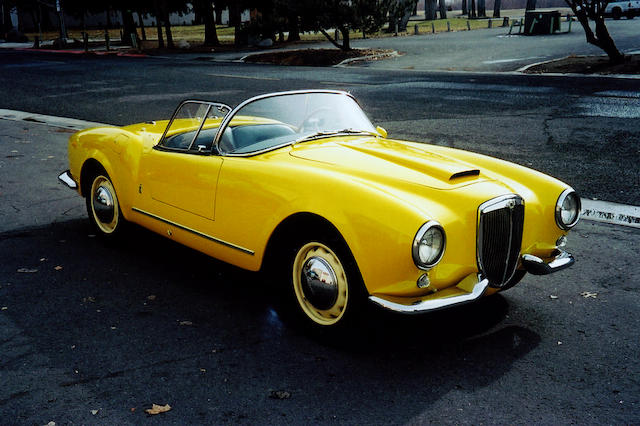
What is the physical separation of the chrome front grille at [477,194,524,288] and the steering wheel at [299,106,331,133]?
1526mm

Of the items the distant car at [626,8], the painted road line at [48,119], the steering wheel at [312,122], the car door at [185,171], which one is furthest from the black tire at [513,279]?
the distant car at [626,8]

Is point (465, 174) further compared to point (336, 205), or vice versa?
point (465, 174)

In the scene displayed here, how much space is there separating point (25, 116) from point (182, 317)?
1080 centimetres

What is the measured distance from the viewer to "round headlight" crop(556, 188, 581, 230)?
425 cm

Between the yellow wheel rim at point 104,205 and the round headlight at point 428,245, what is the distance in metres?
3.10

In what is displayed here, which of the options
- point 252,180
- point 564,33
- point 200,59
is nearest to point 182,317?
point 252,180

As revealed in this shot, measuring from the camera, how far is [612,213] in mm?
6414

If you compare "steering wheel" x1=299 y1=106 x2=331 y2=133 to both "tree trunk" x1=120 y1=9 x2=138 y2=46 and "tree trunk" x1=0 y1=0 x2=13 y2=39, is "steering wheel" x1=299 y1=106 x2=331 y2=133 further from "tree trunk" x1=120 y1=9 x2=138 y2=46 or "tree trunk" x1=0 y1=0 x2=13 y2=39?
"tree trunk" x1=0 y1=0 x2=13 y2=39

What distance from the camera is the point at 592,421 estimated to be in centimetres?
315

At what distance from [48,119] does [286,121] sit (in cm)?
965

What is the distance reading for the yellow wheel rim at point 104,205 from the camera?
5.77 metres

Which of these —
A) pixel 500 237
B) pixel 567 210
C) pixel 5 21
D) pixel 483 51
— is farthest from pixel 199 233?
pixel 5 21

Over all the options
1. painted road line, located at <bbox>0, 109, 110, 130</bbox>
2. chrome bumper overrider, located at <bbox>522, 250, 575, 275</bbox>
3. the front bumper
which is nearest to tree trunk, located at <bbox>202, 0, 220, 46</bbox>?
painted road line, located at <bbox>0, 109, 110, 130</bbox>

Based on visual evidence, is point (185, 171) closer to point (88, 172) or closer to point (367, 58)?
point (88, 172)
